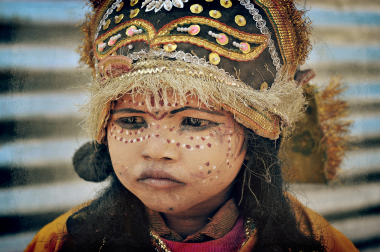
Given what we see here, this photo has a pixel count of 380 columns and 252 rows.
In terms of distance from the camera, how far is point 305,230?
1.92 meters

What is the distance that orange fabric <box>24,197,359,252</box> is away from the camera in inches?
75.3

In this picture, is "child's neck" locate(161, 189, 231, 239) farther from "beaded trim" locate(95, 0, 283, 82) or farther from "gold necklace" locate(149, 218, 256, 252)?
"beaded trim" locate(95, 0, 283, 82)

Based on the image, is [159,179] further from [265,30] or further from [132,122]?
[265,30]

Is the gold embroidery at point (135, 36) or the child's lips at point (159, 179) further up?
the gold embroidery at point (135, 36)

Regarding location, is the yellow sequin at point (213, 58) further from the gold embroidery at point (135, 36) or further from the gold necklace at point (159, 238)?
the gold necklace at point (159, 238)

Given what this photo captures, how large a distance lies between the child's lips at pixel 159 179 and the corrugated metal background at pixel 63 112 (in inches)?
42.4

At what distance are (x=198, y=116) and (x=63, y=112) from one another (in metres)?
1.60

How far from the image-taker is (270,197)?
1.82 metres

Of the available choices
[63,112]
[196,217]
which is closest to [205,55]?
[196,217]

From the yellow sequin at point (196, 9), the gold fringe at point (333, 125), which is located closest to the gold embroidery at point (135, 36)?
the yellow sequin at point (196, 9)

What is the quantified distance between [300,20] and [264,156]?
869 mm

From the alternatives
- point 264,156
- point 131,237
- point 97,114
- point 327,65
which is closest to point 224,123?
point 264,156

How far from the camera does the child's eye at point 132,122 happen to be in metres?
1.52

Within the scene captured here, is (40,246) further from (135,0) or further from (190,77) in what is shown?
(135,0)
